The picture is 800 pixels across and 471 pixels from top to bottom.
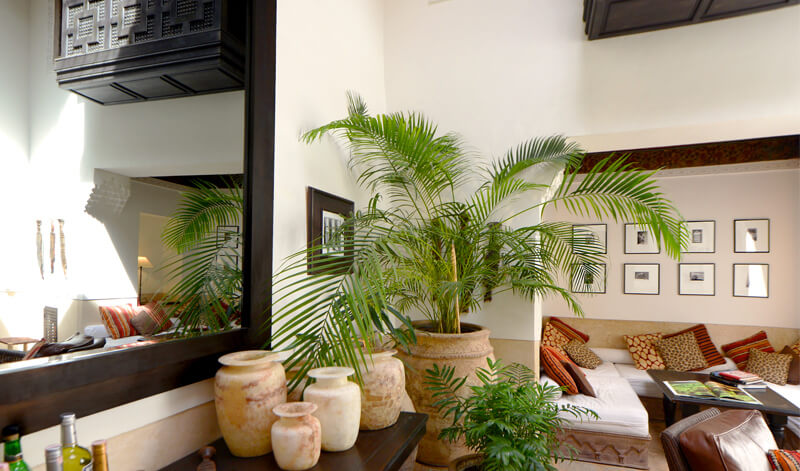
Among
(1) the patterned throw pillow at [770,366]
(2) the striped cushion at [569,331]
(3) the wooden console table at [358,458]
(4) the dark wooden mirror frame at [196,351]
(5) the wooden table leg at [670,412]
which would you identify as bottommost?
(5) the wooden table leg at [670,412]

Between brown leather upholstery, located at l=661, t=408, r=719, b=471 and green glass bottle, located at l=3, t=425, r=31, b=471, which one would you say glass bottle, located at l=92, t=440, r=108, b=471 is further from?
brown leather upholstery, located at l=661, t=408, r=719, b=471

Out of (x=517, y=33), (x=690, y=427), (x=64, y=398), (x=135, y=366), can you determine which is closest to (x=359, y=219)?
(x=135, y=366)

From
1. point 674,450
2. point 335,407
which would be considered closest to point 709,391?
point 674,450

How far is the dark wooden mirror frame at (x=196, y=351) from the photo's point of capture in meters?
0.98

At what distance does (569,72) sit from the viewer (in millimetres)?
2996

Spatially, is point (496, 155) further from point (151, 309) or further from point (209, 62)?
point (151, 309)

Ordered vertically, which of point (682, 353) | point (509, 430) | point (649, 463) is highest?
point (509, 430)

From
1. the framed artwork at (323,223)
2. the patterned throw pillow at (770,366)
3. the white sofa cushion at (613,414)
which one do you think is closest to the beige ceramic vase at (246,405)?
the framed artwork at (323,223)

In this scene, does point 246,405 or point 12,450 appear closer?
point 12,450

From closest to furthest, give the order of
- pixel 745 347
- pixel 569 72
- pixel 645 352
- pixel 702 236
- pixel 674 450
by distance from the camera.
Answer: pixel 674 450, pixel 569 72, pixel 745 347, pixel 645 352, pixel 702 236

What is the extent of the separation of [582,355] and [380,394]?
368cm

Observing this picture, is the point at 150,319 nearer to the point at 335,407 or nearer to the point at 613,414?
the point at 335,407

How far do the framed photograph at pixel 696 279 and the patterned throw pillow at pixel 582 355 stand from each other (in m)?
1.25

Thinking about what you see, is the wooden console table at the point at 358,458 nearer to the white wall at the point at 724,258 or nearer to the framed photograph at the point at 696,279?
the white wall at the point at 724,258
